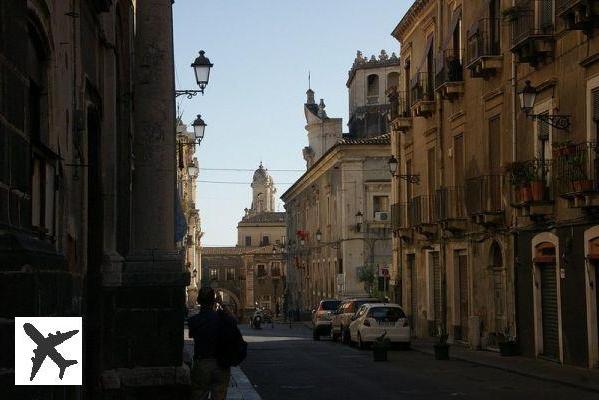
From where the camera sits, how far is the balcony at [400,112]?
42219 mm

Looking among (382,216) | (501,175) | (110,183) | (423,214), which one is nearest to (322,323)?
(423,214)

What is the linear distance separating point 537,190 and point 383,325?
30.7 feet

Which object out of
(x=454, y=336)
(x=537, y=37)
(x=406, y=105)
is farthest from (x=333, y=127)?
(x=537, y=37)

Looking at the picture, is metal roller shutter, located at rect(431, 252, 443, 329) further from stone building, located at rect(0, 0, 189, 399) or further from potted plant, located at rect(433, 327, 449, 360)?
stone building, located at rect(0, 0, 189, 399)

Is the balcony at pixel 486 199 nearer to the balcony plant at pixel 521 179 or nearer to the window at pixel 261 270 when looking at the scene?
the balcony plant at pixel 521 179

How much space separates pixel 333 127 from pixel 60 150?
253 feet

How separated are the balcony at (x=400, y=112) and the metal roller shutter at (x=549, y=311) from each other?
16.1m

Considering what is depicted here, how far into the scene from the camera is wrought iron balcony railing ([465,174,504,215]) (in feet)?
98.1

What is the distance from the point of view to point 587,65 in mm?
23172

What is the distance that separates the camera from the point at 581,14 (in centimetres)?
2245

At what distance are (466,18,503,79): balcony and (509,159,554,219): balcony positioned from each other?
4.64 metres

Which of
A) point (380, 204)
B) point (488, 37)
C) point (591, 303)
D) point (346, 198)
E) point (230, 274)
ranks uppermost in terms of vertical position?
point (488, 37)

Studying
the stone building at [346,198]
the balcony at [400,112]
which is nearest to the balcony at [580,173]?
the balcony at [400,112]

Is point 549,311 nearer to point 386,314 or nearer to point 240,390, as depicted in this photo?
point 386,314
